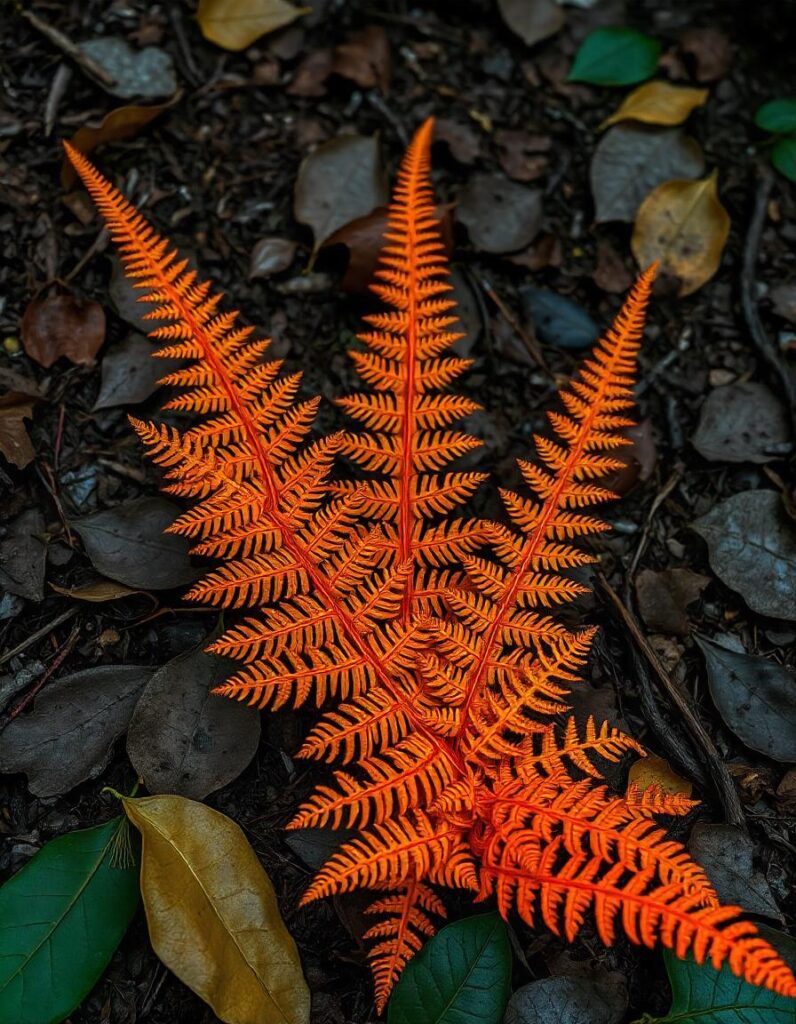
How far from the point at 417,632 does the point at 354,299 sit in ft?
3.96

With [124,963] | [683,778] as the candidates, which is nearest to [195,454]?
[124,963]

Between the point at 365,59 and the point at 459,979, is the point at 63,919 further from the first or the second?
the point at 365,59

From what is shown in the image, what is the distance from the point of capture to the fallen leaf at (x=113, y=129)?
2752 mm

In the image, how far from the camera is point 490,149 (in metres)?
3.09

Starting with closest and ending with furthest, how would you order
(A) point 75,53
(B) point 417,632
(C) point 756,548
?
(B) point 417,632 → (C) point 756,548 → (A) point 75,53

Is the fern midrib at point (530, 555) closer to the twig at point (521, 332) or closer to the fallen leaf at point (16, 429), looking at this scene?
the twig at point (521, 332)

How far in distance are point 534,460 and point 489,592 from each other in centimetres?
65

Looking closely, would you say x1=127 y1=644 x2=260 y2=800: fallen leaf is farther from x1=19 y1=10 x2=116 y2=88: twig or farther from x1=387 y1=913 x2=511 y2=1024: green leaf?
x1=19 y1=10 x2=116 y2=88: twig

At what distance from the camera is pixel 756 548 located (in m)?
2.56

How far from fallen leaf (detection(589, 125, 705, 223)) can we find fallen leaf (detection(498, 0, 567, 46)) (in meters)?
0.47

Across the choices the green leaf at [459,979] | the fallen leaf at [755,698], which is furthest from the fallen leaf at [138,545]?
the fallen leaf at [755,698]

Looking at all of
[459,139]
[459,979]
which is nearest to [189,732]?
[459,979]

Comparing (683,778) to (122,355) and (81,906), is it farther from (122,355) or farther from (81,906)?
(122,355)

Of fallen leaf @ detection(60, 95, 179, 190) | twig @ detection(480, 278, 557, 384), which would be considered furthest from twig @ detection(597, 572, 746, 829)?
fallen leaf @ detection(60, 95, 179, 190)
